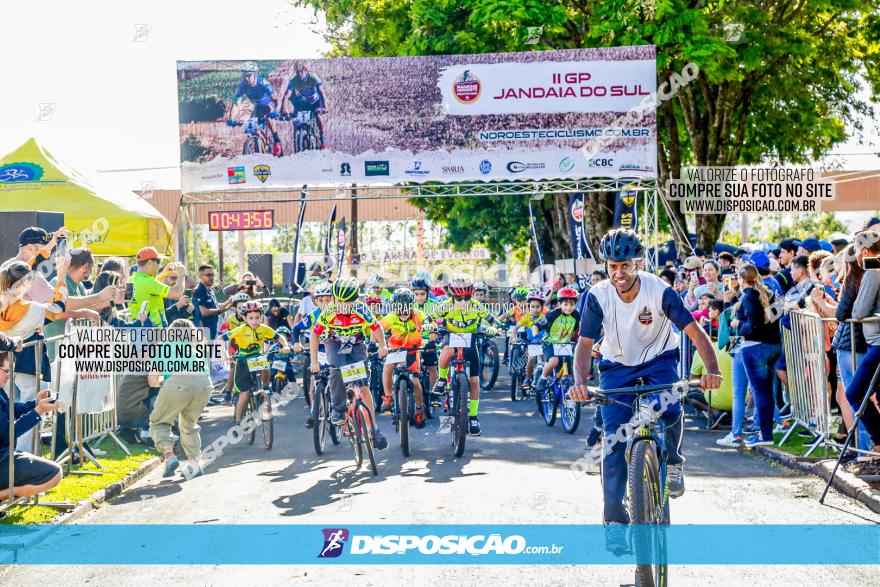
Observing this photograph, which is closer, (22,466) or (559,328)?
(22,466)

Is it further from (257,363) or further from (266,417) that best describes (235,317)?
(266,417)

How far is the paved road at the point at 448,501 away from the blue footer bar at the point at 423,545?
0.20 metres

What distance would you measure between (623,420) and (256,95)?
1678cm

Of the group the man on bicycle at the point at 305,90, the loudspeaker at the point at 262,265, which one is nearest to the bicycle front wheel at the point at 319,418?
the man on bicycle at the point at 305,90

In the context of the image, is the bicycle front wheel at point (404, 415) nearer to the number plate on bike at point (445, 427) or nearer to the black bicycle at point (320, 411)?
the black bicycle at point (320, 411)

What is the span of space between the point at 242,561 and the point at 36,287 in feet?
12.9

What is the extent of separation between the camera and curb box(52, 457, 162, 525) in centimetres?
859

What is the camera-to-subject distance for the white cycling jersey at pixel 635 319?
647 cm

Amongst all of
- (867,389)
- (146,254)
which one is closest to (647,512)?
(867,389)

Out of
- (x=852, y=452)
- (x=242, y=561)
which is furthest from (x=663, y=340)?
(x=852, y=452)

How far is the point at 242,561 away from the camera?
7.03 metres

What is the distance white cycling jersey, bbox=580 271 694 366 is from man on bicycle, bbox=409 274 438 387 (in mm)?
6862

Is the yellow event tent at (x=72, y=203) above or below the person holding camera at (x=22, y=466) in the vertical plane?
above

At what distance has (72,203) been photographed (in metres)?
16.7
